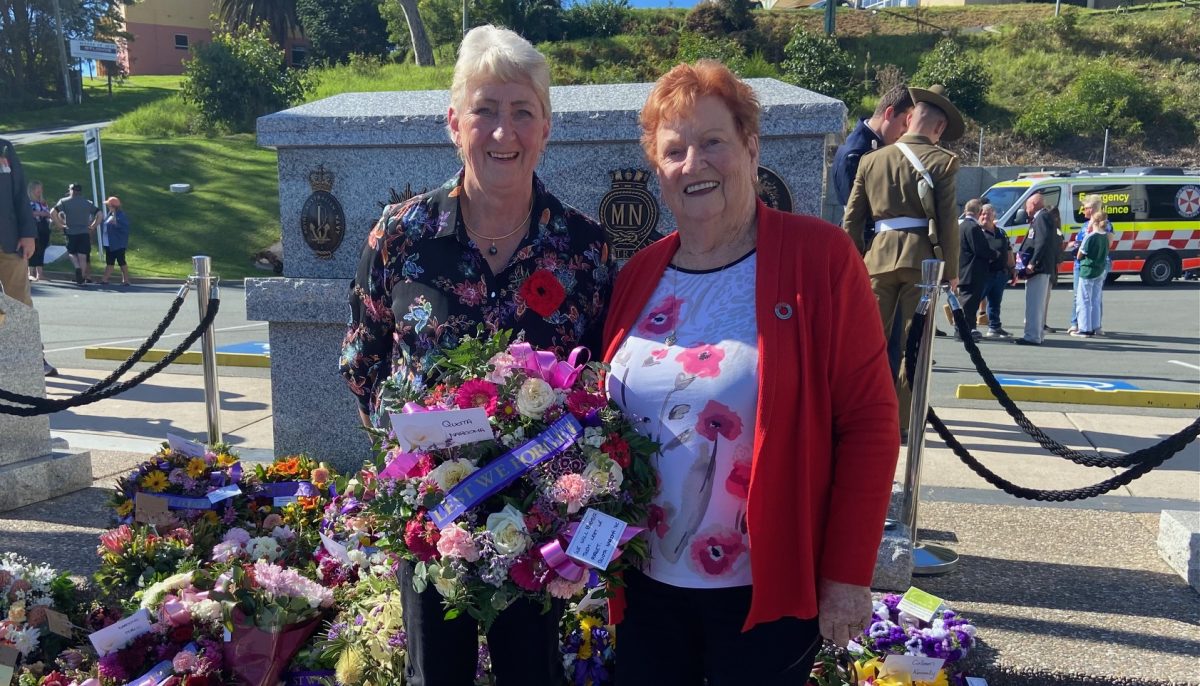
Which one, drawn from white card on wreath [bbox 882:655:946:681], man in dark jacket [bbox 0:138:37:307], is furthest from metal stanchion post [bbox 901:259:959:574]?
man in dark jacket [bbox 0:138:37:307]

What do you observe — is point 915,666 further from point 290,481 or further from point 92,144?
point 92,144

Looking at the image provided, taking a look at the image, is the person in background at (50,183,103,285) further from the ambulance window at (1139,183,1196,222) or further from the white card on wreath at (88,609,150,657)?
the ambulance window at (1139,183,1196,222)

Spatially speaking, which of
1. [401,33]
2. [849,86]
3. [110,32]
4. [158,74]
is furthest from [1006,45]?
[158,74]

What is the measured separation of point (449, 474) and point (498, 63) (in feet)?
3.42

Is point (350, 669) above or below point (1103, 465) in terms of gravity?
below

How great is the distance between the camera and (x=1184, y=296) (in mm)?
16484

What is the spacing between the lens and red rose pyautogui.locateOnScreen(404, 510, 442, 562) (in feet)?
6.21

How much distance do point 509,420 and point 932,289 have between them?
234 centimetres

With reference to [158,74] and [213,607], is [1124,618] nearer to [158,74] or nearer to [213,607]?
[213,607]

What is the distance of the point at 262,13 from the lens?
56.6m

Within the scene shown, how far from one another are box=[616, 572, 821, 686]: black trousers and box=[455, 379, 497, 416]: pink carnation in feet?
1.85

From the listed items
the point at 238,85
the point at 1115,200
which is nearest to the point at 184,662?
the point at 1115,200

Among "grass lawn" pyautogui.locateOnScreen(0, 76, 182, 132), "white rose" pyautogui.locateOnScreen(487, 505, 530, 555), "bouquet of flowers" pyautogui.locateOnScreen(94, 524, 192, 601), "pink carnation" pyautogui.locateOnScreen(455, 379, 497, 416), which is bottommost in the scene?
"bouquet of flowers" pyautogui.locateOnScreen(94, 524, 192, 601)

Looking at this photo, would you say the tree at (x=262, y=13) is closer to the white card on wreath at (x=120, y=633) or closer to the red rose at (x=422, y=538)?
the white card on wreath at (x=120, y=633)
